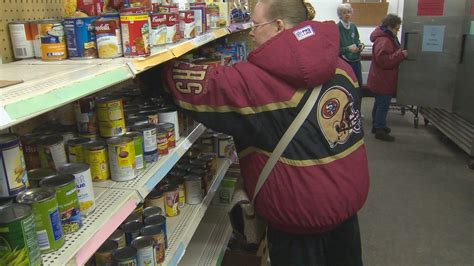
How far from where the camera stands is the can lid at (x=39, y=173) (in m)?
1.19

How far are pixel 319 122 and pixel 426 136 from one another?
468 cm

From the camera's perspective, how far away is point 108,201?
1289 mm

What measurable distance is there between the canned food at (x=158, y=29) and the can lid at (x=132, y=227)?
72 centimetres

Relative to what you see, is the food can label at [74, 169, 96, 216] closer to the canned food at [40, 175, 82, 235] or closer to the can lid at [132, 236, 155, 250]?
the canned food at [40, 175, 82, 235]

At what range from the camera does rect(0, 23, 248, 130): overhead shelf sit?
0.77m

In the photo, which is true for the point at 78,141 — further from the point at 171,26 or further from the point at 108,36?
the point at 171,26

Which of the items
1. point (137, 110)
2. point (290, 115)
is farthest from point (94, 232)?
point (290, 115)

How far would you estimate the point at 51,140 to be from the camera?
134 centimetres

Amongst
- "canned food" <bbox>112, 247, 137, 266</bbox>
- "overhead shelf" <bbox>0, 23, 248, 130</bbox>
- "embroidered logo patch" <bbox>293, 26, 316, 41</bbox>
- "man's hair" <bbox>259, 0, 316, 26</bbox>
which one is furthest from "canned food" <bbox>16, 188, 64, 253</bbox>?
"man's hair" <bbox>259, 0, 316, 26</bbox>

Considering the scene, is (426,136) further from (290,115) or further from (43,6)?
(43,6)

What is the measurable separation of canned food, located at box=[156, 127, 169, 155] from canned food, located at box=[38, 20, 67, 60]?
0.47 metres

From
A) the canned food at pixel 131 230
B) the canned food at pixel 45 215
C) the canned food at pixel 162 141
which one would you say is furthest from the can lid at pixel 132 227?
the canned food at pixel 45 215

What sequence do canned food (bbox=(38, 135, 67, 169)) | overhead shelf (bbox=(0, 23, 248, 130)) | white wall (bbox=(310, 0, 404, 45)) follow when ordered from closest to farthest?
overhead shelf (bbox=(0, 23, 248, 130)) → canned food (bbox=(38, 135, 67, 169)) → white wall (bbox=(310, 0, 404, 45))

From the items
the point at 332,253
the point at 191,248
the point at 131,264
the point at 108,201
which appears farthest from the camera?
the point at 191,248
